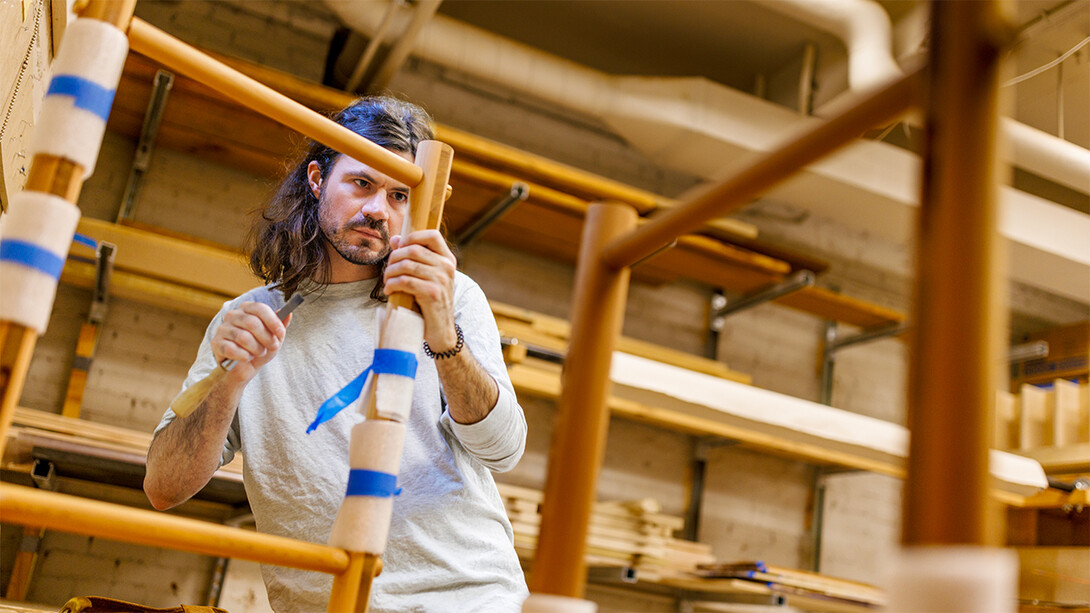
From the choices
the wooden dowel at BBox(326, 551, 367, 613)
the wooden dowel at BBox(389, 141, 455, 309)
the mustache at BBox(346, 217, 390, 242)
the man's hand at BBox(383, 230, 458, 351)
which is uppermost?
the mustache at BBox(346, 217, 390, 242)

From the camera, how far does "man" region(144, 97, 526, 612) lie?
1.21 meters

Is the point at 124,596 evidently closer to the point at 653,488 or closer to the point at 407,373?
the point at 653,488

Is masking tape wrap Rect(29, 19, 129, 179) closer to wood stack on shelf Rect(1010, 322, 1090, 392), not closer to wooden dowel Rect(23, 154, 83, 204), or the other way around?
wooden dowel Rect(23, 154, 83, 204)

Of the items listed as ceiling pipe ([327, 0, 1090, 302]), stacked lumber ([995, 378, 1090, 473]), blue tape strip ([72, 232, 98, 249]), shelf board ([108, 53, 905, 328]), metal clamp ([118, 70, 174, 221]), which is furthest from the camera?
stacked lumber ([995, 378, 1090, 473])

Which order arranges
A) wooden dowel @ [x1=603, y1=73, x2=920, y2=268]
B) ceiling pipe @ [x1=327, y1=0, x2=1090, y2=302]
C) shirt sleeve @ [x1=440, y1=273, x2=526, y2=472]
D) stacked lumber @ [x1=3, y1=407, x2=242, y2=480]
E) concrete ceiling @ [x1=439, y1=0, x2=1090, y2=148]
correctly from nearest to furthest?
wooden dowel @ [x1=603, y1=73, x2=920, y2=268] → shirt sleeve @ [x1=440, y1=273, x2=526, y2=472] → stacked lumber @ [x1=3, y1=407, x2=242, y2=480] → ceiling pipe @ [x1=327, y1=0, x2=1090, y2=302] → concrete ceiling @ [x1=439, y1=0, x2=1090, y2=148]

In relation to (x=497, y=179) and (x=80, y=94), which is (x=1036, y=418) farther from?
(x=80, y=94)

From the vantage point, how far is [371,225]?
1553 mm

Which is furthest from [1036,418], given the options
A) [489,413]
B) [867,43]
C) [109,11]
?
[109,11]

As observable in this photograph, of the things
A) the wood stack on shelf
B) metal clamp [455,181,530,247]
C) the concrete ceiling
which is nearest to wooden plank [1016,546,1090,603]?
the wood stack on shelf

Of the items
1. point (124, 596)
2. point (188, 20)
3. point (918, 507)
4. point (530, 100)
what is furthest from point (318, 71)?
point (918, 507)

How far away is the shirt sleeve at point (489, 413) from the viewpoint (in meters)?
1.33

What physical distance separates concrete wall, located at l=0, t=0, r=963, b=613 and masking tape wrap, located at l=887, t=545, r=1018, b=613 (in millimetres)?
2775

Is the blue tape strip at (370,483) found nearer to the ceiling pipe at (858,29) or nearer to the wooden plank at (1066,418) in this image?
the ceiling pipe at (858,29)

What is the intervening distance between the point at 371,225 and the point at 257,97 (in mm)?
532
